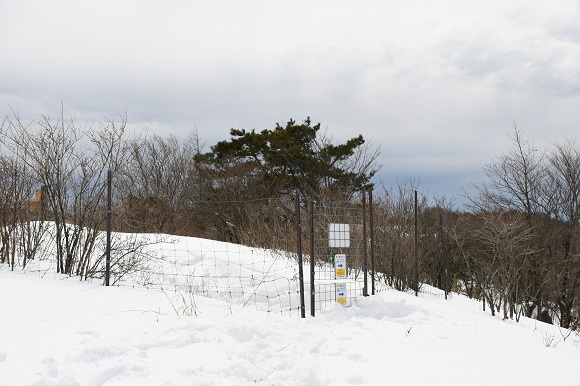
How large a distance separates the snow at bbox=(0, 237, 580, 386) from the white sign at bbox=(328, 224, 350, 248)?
154cm

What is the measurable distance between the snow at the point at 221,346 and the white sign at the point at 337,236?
1.54m

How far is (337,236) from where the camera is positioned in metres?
9.36

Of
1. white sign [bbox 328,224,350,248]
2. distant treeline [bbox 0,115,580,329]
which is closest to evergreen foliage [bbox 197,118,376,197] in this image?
distant treeline [bbox 0,115,580,329]

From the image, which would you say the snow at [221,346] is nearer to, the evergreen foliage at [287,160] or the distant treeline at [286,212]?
the distant treeline at [286,212]

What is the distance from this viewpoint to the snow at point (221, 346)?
4.79 metres

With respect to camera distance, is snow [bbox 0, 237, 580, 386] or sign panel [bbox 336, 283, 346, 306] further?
sign panel [bbox 336, 283, 346, 306]

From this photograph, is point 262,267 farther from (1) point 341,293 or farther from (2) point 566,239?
(2) point 566,239

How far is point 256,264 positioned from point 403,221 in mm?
5104

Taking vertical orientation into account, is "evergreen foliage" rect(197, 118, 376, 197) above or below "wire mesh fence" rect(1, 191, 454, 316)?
above

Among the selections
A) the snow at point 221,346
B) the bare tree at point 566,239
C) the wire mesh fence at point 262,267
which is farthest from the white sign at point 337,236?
the bare tree at point 566,239

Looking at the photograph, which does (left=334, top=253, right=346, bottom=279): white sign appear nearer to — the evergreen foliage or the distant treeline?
the distant treeline

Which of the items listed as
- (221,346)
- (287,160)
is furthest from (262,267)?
(287,160)

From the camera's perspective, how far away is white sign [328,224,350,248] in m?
9.28

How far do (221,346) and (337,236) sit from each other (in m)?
4.12
